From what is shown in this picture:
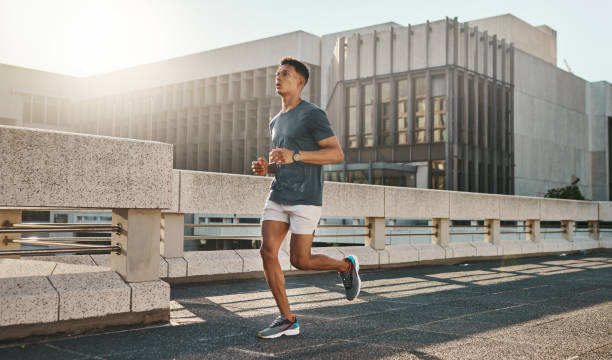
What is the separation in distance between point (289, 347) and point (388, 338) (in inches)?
28.8

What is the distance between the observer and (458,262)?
11.2m

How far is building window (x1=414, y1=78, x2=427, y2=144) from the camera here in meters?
38.9

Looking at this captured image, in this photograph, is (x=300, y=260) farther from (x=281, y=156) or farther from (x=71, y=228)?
(x=71, y=228)

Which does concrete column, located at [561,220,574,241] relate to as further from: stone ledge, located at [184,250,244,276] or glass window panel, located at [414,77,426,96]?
Answer: glass window panel, located at [414,77,426,96]

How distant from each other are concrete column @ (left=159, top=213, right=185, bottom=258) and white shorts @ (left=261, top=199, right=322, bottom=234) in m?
2.67

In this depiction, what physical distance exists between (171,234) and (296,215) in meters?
2.95

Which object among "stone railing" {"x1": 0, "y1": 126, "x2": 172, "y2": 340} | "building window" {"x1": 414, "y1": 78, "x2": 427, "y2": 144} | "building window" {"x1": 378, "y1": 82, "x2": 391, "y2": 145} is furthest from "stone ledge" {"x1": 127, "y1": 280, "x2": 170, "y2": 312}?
"building window" {"x1": 378, "y1": 82, "x2": 391, "y2": 145}

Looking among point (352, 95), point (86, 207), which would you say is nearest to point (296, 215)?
point (86, 207)

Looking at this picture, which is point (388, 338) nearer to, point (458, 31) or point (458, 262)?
point (458, 262)

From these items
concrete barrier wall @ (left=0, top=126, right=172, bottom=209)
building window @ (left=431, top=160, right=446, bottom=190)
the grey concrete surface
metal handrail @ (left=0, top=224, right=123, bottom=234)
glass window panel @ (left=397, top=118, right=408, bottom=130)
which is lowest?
the grey concrete surface

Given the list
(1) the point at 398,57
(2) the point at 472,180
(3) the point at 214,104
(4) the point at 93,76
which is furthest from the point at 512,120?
(4) the point at 93,76

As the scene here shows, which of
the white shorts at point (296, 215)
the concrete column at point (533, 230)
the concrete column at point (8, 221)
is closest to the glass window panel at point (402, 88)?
the concrete column at point (533, 230)

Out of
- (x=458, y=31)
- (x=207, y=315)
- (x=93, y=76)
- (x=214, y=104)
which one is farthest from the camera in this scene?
(x=93, y=76)

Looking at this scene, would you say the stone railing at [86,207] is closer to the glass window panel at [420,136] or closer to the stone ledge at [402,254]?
the stone ledge at [402,254]
